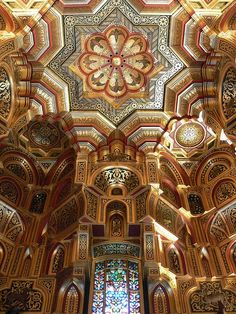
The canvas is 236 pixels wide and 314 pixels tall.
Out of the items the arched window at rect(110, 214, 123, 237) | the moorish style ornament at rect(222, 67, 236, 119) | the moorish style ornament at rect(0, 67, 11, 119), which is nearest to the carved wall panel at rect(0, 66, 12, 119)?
the moorish style ornament at rect(0, 67, 11, 119)

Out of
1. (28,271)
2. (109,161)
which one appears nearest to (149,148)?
(109,161)

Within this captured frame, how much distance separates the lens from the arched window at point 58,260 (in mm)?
7700

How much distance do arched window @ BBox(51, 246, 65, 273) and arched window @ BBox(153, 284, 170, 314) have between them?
6.63ft

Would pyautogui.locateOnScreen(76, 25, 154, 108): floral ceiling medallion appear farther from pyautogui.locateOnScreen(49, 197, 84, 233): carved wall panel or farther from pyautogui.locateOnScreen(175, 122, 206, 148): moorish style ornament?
pyautogui.locateOnScreen(49, 197, 84, 233): carved wall panel

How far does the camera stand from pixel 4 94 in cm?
794

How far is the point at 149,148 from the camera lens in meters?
9.59

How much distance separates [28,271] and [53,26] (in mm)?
5746

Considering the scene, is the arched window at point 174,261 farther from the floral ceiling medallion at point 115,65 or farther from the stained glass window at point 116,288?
the floral ceiling medallion at point 115,65

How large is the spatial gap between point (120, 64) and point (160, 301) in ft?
20.1

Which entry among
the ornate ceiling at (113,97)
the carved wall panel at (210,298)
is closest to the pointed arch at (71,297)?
the carved wall panel at (210,298)

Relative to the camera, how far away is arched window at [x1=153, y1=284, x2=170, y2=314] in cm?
674

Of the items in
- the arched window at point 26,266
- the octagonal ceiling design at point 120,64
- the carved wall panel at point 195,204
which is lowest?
the arched window at point 26,266

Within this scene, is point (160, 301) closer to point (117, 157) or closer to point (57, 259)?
point (57, 259)

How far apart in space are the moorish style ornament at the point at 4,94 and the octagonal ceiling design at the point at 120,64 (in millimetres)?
1756
